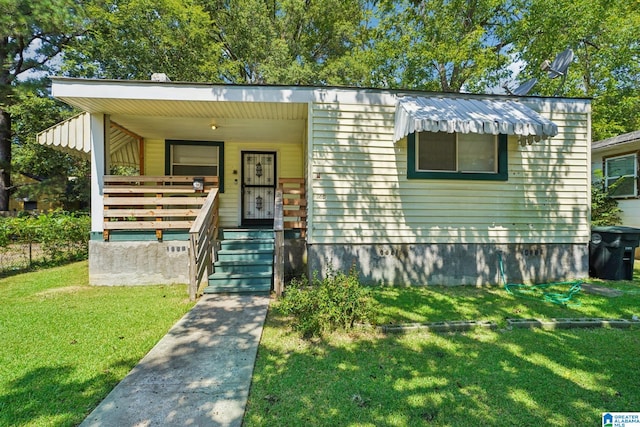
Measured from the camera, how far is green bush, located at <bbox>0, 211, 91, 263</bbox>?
22.2ft

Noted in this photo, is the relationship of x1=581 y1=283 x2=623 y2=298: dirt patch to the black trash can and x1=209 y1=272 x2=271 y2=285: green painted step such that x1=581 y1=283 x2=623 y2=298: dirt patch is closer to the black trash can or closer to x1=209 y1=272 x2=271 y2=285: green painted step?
the black trash can

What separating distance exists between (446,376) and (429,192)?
3616mm

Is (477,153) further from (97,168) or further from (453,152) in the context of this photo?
(97,168)

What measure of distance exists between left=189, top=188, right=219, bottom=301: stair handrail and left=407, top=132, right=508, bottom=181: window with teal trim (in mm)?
3944

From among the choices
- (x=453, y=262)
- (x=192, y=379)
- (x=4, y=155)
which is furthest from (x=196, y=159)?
(x=4, y=155)

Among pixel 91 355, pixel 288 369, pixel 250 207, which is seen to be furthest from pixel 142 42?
pixel 288 369

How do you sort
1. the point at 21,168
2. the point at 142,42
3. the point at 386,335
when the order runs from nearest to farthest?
the point at 386,335
the point at 142,42
the point at 21,168

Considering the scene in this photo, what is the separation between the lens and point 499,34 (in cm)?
1510

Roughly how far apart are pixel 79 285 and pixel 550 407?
7.14m

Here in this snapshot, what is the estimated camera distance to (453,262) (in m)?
5.70

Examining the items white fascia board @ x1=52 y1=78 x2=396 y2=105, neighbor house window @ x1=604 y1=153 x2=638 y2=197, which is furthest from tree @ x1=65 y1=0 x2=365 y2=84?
neighbor house window @ x1=604 y1=153 x2=638 y2=197

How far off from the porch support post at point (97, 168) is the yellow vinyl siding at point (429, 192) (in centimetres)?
407

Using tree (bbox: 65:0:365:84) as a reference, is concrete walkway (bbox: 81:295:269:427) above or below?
below

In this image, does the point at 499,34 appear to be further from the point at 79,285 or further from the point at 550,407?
the point at 79,285
